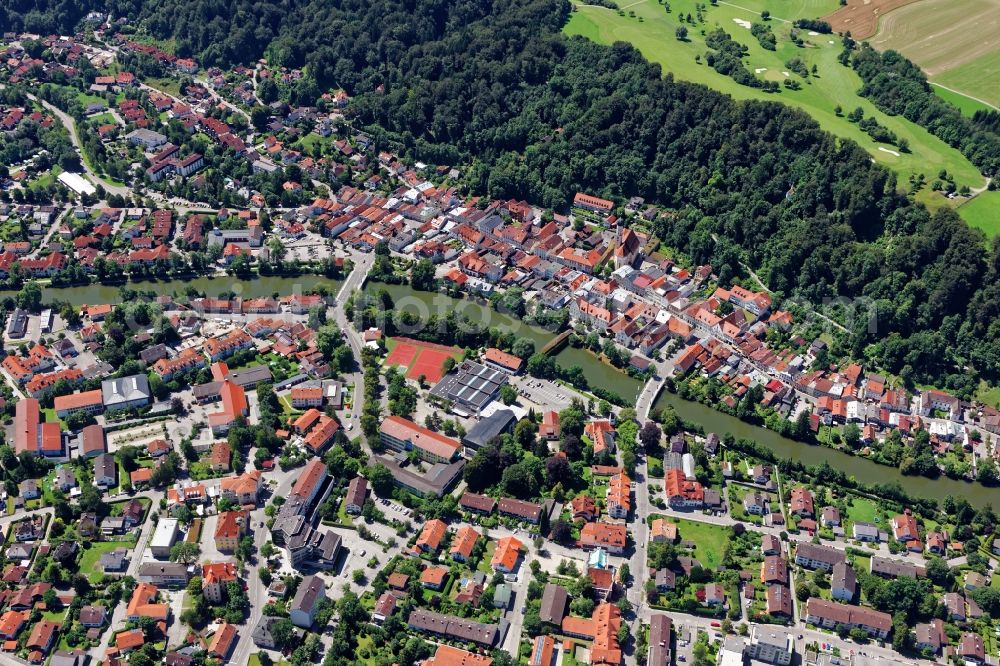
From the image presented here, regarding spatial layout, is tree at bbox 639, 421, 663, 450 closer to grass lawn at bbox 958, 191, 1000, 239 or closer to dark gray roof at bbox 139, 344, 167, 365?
grass lawn at bbox 958, 191, 1000, 239

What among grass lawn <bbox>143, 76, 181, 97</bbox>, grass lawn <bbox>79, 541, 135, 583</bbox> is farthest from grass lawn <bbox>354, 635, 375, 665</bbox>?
grass lawn <bbox>143, 76, 181, 97</bbox>

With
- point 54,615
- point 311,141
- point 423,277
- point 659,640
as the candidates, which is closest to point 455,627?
point 659,640

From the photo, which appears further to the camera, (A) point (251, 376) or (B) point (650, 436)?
(A) point (251, 376)

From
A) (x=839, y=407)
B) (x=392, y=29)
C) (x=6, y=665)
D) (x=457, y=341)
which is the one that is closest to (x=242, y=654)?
(x=6, y=665)

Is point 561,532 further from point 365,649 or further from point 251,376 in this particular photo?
point 251,376

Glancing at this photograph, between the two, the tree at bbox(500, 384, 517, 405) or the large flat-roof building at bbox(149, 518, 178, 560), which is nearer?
the large flat-roof building at bbox(149, 518, 178, 560)

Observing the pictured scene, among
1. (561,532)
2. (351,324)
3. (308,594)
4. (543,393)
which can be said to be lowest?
(351,324)

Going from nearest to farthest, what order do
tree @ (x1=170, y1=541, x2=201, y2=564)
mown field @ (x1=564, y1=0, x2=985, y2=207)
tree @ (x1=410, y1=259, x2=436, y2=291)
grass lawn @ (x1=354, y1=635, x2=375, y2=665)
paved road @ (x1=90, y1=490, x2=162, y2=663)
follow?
grass lawn @ (x1=354, y1=635, x2=375, y2=665) → paved road @ (x1=90, y1=490, x2=162, y2=663) → tree @ (x1=170, y1=541, x2=201, y2=564) → tree @ (x1=410, y1=259, x2=436, y2=291) → mown field @ (x1=564, y1=0, x2=985, y2=207)
